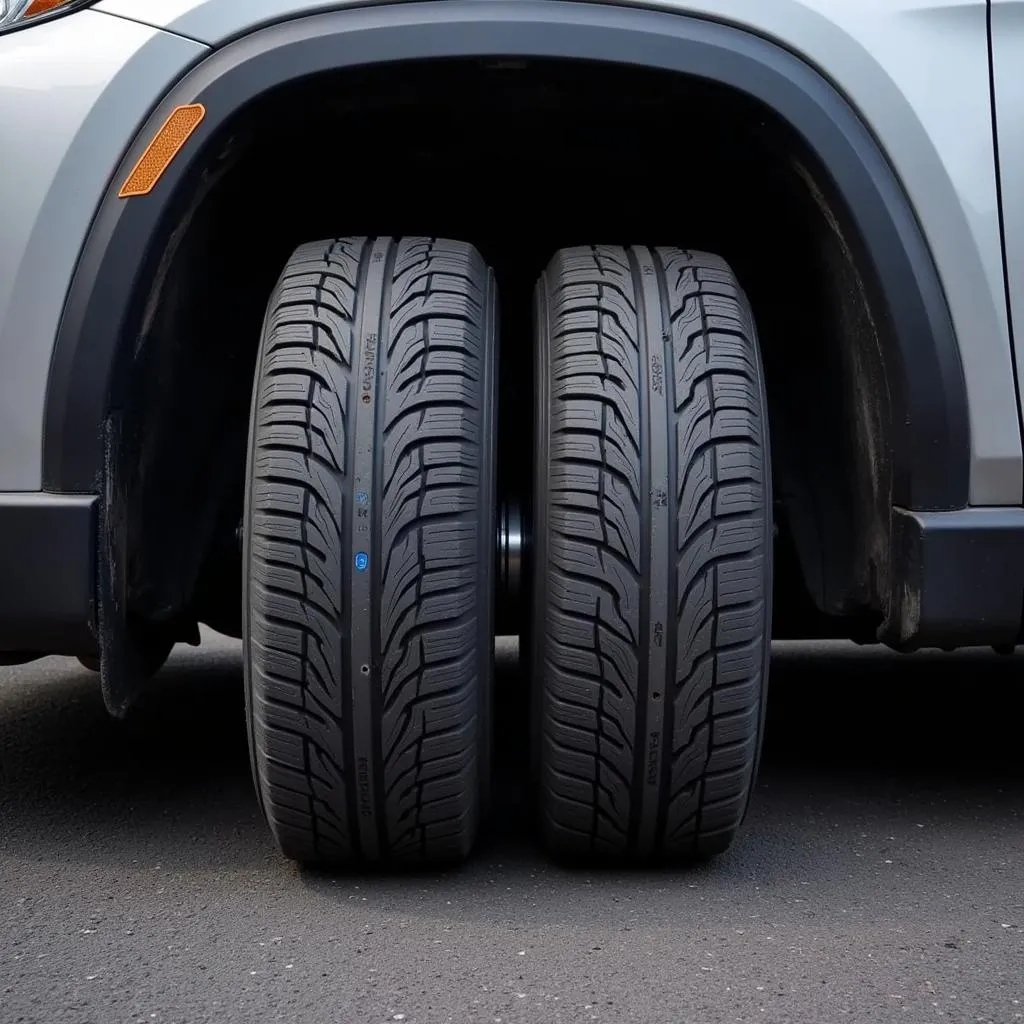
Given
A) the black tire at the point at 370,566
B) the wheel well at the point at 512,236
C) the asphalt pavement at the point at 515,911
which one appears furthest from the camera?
the wheel well at the point at 512,236

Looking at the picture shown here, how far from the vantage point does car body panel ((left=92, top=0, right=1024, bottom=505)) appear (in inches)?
65.4

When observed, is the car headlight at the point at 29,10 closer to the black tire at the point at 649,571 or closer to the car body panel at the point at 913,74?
Answer: the car body panel at the point at 913,74

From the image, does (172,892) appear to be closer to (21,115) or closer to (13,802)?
(13,802)

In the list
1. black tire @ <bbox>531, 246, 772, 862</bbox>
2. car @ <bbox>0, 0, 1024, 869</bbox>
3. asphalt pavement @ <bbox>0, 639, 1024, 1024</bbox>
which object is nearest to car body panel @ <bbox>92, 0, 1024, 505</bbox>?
car @ <bbox>0, 0, 1024, 869</bbox>

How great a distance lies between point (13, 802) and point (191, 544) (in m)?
0.57

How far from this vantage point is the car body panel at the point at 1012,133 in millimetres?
1674

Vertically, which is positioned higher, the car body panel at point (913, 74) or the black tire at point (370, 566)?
the car body panel at point (913, 74)

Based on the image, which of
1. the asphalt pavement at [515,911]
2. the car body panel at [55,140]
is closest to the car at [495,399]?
the car body panel at [55,140]

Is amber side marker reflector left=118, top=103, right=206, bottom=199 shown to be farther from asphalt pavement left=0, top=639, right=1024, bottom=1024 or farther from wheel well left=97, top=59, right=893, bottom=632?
asphalt pavement left=0, top=639, right=1024, bottom=1024

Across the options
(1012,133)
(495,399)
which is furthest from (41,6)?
(1012,133)

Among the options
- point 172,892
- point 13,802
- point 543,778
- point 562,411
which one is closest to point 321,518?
point 562,411

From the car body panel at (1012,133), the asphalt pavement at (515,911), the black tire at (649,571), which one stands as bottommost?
the asphalt pavement at (515,911)

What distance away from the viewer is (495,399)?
5.67 feet

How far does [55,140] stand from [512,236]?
0.85m
